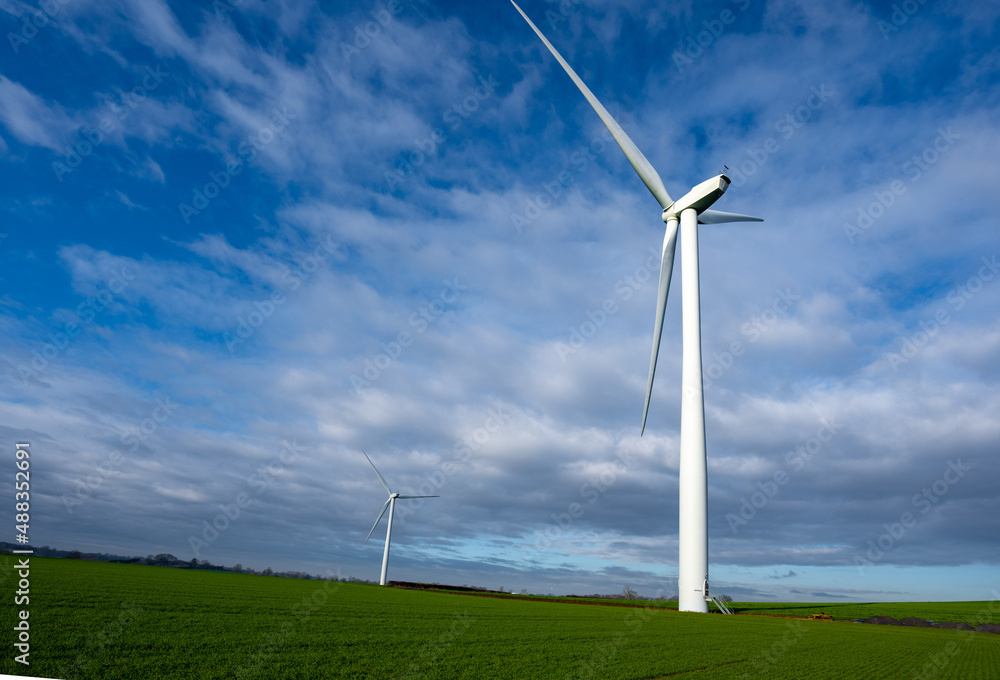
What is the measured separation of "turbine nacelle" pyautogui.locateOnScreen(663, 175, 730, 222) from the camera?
42906mm

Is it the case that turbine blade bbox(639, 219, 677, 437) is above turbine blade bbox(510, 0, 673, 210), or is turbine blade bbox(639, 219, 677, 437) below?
below

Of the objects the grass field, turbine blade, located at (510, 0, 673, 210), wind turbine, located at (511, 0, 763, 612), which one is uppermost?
turbine blade, located at (510, 0, 673, 210)

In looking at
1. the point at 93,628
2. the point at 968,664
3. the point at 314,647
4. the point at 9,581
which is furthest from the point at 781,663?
the point at 9,581

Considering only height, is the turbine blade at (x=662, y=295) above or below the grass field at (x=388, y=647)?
above

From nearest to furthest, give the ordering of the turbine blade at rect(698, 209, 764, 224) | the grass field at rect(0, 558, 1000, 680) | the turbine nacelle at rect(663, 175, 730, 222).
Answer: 1. the grass field at rect(0, 558, 1000, 680)
2. the turbine nacelle at rect(663, 175, 730, 222)
3. the turbine blade at rect(698, 209, 764, 224)

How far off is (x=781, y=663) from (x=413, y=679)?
11.3 m

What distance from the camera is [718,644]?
19.5 meters

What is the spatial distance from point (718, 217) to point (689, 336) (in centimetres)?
1433

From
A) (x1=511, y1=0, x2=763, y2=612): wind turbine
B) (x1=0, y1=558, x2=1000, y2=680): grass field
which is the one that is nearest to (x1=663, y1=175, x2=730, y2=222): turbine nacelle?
(x1=511, y1=0, x2=763, y2=612): wind turbine

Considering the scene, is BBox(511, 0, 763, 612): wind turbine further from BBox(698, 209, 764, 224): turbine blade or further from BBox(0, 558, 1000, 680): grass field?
BBox(0, 558, 1000, 680): grass field

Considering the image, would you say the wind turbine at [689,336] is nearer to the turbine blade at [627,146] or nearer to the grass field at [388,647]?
the turbine blade at [627,146]

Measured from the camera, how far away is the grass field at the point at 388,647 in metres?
11.0

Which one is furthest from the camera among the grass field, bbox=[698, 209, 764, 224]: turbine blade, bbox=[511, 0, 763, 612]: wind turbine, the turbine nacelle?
bbox=[698, 209, 764, 224]: turbine blade

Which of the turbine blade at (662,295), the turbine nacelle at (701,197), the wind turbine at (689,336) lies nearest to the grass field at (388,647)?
the wind turbine at (689,336)
